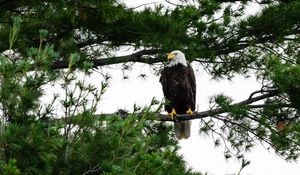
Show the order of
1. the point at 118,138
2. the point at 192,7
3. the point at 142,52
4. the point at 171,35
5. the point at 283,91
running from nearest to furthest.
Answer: the point at 118,138
the point at 283,91
the point at 171,35
the point at 192,7
the point at 142,52

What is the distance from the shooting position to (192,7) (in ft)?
18.8

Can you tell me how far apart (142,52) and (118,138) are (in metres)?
3.40

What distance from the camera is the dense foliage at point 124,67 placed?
2.70m

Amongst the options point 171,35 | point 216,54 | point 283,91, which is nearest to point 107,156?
point 283,91

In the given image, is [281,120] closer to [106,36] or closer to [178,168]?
[178,168]

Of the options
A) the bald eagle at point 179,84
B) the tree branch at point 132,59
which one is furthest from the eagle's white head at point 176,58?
the tree branch at point 132,59

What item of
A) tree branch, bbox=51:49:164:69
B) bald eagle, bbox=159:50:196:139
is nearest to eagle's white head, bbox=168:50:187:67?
bald eagle, bbox=159:50:196:139

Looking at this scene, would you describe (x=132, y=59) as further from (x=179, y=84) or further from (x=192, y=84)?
(x=192, y=84)

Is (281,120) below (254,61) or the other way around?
below

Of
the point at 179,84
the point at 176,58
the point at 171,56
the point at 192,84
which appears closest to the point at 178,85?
the point at 179,84

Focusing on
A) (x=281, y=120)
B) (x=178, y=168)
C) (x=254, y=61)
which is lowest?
(x=178, y=168)

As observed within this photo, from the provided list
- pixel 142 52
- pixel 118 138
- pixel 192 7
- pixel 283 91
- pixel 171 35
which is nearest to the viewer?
pixel 118 138

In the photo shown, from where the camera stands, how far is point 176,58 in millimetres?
Result: 6152

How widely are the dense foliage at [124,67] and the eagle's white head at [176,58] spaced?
9cm
